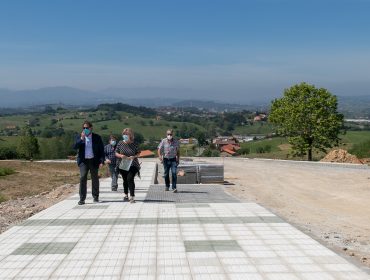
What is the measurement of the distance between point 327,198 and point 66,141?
83516mm

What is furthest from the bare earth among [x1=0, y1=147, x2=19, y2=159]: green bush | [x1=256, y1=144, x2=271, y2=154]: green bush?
[x1=0, y1=147, x2=19, y2=159]: green bush

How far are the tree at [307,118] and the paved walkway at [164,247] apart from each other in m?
33.2

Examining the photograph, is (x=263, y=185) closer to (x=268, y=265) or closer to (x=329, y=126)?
(x=268, y=265)

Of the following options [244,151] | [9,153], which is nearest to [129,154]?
[9,153]

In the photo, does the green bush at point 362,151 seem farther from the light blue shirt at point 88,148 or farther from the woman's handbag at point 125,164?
the light blue shirt at point 88,148

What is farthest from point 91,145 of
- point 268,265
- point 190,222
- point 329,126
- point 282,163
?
point 329,126

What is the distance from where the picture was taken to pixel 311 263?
19.7 feet

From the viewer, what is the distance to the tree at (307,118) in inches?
1648

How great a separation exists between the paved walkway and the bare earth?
2.78 ft

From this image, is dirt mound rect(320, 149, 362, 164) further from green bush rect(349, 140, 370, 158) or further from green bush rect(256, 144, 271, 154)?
green bush rect(256, 144, 271, 154)

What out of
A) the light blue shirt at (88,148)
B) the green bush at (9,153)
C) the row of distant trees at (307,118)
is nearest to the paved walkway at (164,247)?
the light blue shirt at (88,148)

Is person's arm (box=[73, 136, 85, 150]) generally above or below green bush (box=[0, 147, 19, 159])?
above

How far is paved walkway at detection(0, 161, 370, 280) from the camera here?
5668mm

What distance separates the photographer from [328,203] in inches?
590
